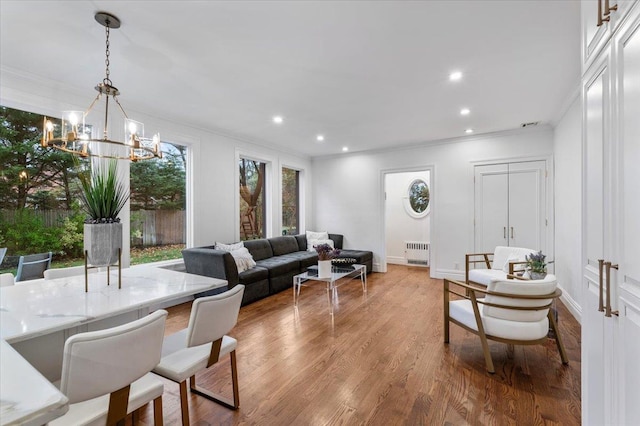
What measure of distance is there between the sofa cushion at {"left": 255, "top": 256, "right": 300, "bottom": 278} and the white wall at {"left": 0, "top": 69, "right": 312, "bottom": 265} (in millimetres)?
826

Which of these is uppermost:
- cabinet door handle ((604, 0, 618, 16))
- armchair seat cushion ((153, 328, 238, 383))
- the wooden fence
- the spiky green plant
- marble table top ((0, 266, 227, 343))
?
cabinet door handle ((604, 0, 618, 16))

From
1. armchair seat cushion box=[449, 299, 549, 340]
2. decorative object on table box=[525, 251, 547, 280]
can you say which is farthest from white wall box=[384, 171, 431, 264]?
armchair seat cushion box=[449, 299, 549, 340]

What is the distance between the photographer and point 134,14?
6.69ft

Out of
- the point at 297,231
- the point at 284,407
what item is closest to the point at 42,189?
the point at 284,407

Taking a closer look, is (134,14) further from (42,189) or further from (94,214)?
(42,189)

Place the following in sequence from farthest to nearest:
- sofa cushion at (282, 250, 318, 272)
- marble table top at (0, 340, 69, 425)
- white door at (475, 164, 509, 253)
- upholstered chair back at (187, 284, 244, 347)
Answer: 1. sofa cushion at (282, 250, 318, 272)
2. white door at (475, 164, 509, 253)
3. upholstered chair back at (187, 284, 244, 347)
4. marble table top at (0, 340, 69, 425)

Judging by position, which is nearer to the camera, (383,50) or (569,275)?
(383,50)

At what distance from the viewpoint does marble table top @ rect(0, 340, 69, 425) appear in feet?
2.16

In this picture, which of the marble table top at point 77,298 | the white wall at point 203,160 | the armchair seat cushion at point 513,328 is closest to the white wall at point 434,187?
the white wall at point 203,160

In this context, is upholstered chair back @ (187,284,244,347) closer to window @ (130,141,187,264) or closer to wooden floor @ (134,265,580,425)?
wooden floor @ (134,265,580,425)

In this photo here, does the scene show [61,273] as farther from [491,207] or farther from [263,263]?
[491,207]

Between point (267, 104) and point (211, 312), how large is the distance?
294 centimetres

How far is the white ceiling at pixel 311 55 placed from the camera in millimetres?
2029

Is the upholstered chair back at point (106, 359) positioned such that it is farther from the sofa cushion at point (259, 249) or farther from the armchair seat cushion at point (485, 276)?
the armchair seat cushion at point (485, 276)
